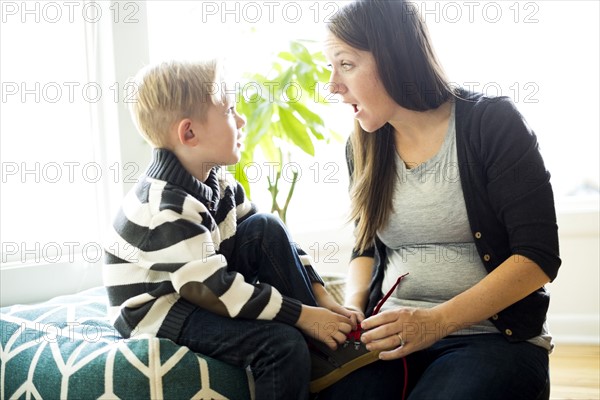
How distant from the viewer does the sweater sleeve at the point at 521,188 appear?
4.55 feet

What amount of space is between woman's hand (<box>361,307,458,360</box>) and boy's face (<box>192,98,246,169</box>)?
1.62 ft

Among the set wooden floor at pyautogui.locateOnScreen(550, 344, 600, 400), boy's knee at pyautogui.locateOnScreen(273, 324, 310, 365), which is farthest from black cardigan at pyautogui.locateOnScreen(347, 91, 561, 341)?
wooden floor at pyautogui.locateOnScreen(550, 344, 600, 400)

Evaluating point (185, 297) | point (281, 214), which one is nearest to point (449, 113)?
point (185, 297)

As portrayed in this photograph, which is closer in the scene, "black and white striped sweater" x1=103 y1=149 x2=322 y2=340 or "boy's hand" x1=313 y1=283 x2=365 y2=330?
"black and white striped sweater" x1=103 y1=149 x2=322 y2=340

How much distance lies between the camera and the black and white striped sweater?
141 cm

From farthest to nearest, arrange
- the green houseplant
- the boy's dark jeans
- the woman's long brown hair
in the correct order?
1. the green houseplant
2. the woman's long brown hair
3. the boy's dark jeans

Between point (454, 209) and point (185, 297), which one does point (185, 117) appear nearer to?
point (185, 297)

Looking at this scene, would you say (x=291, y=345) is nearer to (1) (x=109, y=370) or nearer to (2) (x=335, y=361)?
(2) (x=335, y=361)

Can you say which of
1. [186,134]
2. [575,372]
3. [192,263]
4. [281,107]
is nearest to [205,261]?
[192,263]

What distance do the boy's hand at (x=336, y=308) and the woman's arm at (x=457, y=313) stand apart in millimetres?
124

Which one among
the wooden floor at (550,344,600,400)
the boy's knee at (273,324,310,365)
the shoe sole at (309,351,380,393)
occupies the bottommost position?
the wooden floor at (550,344,600,400)

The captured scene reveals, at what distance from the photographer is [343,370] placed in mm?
1437

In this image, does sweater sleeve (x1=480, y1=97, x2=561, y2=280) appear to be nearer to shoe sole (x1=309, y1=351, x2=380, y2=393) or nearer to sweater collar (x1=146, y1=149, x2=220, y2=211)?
shoe sole (x1=309, y1=351, x2=380, y2=393)

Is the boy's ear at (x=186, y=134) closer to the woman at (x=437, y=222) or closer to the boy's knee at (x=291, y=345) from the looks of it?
the woman at (x=437, y=222)
